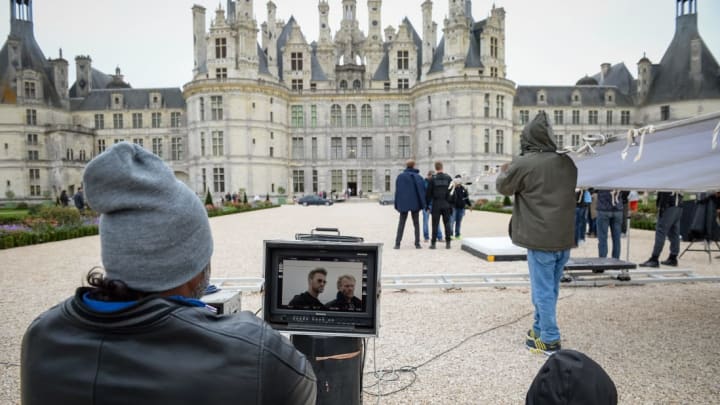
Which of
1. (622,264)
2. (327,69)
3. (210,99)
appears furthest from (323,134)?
(622,264)

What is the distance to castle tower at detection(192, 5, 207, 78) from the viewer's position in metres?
42.2

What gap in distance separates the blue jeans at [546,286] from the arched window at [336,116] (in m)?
41.8

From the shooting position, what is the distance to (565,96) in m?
49.5

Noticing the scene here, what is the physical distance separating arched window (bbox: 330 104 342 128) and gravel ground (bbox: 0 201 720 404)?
37877 mm

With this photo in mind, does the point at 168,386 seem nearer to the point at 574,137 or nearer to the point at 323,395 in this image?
the point at 323,395

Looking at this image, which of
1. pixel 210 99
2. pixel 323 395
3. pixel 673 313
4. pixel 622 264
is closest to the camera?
pixel 323 395

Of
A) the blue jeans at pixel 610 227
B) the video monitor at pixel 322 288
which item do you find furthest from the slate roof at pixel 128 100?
the video monitor at pixel 322 288

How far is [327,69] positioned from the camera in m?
45.9

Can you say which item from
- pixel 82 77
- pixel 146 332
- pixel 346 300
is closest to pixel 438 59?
pixel 82 77

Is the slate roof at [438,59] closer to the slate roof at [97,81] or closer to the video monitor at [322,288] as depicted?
the slate roof at [97,81]

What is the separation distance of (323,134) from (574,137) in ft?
91.5

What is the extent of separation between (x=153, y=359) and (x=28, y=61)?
185 ft

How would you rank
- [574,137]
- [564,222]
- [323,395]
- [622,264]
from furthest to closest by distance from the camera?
1. [574,137]
2. [622,264]
3. [564,222]
4. [323,395]

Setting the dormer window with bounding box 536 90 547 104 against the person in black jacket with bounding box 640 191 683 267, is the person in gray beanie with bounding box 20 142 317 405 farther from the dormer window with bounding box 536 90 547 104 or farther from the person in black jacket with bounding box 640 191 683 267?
the dormer window with bounding box 536 90 547 104
